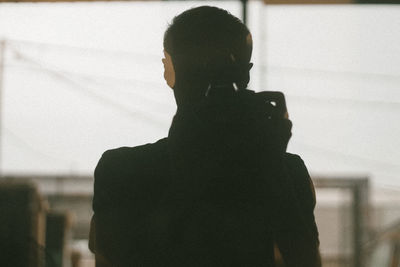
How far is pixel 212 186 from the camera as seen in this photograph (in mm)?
794

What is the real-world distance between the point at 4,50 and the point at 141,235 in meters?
10.6

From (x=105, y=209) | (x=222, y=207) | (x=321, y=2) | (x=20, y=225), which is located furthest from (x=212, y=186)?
(x=20, y=225)

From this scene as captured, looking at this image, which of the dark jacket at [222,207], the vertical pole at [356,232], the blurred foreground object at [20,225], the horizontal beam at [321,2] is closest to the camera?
the dark jacket at [222,207]

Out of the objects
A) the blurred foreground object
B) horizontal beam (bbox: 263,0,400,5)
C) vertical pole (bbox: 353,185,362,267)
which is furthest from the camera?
vertical pole (bbox: 353,185,362,267)

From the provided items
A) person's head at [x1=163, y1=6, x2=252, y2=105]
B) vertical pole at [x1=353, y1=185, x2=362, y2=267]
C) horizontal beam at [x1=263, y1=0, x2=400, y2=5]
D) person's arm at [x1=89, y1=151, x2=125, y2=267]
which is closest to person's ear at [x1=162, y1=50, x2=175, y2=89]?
person's head at [x1=163, y1=6, x2=252, y2=105]

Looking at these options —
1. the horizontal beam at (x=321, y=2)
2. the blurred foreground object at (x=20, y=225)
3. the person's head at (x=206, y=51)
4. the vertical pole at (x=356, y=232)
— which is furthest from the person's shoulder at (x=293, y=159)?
the vertical pole at (x=356, y=232)

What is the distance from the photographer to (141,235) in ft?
2.67

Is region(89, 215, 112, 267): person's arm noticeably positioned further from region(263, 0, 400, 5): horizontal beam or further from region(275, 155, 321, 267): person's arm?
region(263, 0, 400, 5): horizontal beam

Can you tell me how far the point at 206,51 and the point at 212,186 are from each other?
0.19 metres

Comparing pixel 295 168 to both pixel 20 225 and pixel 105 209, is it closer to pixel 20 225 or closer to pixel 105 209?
pixel 105 209

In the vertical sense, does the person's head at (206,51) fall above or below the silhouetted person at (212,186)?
above

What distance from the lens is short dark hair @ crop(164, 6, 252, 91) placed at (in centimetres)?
84

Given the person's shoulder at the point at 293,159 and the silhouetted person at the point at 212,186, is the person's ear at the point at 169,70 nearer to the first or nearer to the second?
the silhouetted person at the point at 212,186

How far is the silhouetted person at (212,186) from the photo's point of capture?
0.79 m
